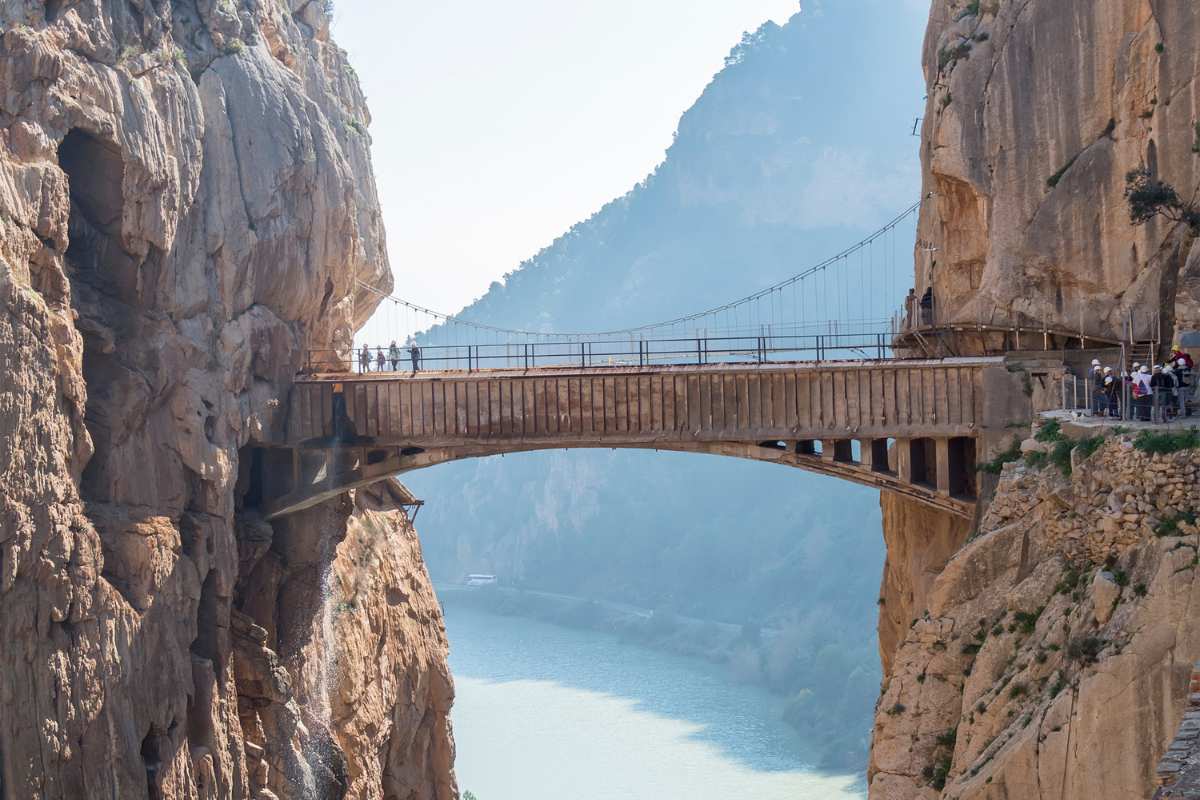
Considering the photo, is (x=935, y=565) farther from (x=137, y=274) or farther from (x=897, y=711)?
(x=137, y=274)

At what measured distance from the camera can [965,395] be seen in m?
26.6

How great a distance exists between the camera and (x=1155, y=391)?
1900cm

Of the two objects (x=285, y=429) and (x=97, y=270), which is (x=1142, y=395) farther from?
(x=97, y=270)

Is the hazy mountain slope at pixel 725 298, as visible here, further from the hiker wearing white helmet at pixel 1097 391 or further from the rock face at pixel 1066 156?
the hiker wearing white helmet at pixel 1097 391

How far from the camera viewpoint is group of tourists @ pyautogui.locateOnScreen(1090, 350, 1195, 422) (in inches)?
757

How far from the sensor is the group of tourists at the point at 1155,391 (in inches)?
757

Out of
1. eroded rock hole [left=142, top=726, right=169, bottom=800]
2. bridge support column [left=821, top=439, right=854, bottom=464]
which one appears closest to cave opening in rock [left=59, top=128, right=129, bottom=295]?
eroded rock hole [left=142, top=726, right=169, bottom=800]

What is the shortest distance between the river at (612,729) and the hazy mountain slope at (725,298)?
526cm

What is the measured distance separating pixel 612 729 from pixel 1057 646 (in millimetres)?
68223

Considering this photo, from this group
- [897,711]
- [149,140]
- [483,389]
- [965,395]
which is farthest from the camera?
[483,389]

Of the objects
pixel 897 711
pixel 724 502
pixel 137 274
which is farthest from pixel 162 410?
pixel 724 502

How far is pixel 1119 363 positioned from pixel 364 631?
57.2 ft

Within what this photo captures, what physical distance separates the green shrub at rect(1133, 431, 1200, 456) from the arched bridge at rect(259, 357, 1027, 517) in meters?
8.21

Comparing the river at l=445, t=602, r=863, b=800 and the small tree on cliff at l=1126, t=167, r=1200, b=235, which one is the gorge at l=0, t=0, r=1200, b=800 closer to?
the small tree on cliff at l=1126, t=167, r=1200, b=235
